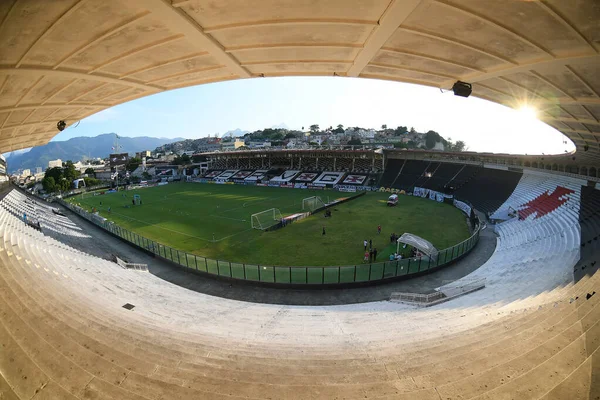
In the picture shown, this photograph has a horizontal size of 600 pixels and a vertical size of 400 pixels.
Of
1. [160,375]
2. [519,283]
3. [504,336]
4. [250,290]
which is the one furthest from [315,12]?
[519,283]

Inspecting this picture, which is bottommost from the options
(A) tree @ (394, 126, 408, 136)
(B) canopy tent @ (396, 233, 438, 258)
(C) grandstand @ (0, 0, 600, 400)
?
(B) canopy tent @ (396, 233, 438, 258)

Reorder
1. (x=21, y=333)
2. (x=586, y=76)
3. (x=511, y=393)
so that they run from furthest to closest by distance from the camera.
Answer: (x=21, y=333)
(x=586, y=76)
(x=511, y=393)

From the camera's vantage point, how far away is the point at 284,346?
8.23m

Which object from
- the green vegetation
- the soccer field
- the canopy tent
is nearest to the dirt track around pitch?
the canopy tent

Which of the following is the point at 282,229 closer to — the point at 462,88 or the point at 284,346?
the point at 284,346

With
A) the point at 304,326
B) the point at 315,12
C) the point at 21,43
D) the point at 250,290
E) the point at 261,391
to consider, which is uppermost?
the point at 315,12

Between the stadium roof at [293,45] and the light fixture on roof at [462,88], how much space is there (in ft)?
0.78

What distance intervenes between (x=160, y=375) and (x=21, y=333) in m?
3.62

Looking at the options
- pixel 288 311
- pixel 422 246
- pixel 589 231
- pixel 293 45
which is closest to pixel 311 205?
pixel 422 246

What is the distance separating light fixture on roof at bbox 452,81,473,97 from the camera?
7160 millimetres

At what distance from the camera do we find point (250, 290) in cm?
1622

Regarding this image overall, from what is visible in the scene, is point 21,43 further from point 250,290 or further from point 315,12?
point 250,290

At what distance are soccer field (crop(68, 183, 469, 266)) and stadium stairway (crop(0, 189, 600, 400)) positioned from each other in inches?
397

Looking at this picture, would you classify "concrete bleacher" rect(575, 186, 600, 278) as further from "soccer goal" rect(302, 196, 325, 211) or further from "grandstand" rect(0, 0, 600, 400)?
"soccer goal" rect(302, 196, 325, 211)
